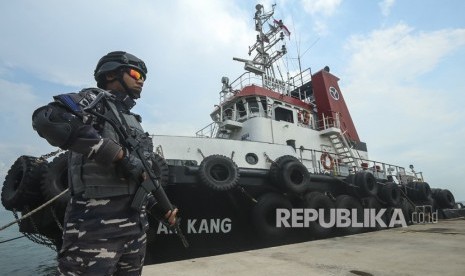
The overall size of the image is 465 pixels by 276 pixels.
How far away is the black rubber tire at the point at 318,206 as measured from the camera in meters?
8.05

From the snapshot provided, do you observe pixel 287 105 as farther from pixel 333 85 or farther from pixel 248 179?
pixel 248 179

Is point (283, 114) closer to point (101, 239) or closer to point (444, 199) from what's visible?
point (444, 199)

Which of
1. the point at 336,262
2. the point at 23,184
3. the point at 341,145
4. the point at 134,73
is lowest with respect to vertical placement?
the point at 336,262

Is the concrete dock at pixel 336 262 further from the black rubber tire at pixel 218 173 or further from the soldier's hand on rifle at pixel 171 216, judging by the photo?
the black rubber tire at pixel 218 173

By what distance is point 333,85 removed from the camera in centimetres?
1332

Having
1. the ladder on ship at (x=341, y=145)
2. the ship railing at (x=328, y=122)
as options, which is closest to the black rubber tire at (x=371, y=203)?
the ladder on ship at (x=341, y=145)

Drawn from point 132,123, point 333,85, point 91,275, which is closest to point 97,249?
point 91,275

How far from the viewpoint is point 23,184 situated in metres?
5.48

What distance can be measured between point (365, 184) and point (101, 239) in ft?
29.0

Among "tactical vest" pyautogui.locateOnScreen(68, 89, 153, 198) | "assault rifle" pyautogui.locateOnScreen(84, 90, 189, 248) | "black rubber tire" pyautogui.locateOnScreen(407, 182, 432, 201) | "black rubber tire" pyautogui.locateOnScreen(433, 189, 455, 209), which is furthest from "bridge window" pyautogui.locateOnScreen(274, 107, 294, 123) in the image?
"tactical vest" pyautogui.locateOnScreen(68, 89, 153, 198)

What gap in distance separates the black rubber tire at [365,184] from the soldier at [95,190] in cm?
849

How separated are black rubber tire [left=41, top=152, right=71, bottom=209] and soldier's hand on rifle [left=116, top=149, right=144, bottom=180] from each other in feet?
14.4

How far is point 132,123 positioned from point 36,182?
15.4 feet

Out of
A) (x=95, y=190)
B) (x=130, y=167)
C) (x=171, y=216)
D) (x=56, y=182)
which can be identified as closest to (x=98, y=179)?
(x=95, y=190)
